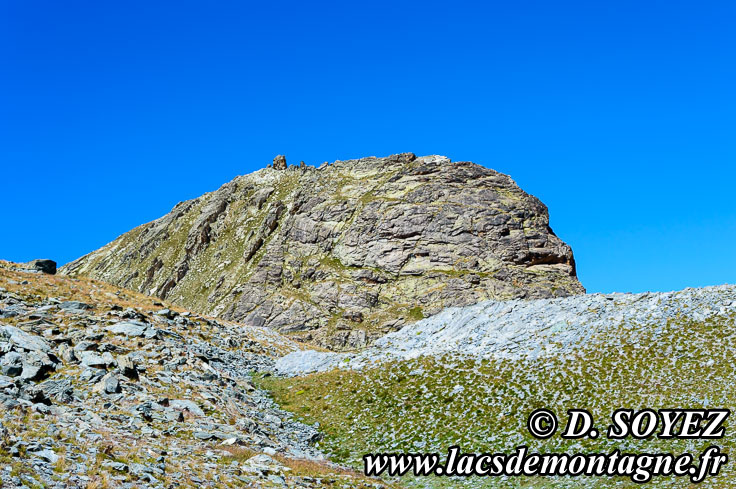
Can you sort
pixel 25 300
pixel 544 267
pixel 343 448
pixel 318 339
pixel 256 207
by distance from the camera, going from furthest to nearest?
1. pixel 256 207
2. pixel 544 267
3. pixel 318 339
4. pixel 25 300
5. pixel 343 448

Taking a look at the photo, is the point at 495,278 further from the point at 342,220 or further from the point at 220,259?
the point at 220,259

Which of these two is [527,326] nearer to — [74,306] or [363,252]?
[74,306]

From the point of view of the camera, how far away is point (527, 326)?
140ft

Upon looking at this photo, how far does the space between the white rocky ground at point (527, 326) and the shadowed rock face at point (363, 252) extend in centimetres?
8130

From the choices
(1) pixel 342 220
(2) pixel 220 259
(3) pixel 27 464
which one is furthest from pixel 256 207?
(3) pixel 27 464

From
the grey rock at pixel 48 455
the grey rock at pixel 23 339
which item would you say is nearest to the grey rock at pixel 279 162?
the grey rock at pixel 23 339

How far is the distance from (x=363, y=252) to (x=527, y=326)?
108 m

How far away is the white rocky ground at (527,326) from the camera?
38.2 meters

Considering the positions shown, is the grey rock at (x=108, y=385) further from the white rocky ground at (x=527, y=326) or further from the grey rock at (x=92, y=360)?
the white rocky ground at (x=527, y=326)

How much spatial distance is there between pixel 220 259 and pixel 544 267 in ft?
312

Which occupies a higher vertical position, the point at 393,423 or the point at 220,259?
the point at 220,259

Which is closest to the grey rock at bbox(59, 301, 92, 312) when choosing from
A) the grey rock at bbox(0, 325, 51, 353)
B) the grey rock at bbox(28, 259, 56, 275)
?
the grey rock at bbox(0, 325, 51, 353)

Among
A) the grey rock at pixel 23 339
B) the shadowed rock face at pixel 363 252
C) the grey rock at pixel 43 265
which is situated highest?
the shadowed rock face at pixel 363 252

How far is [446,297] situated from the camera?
443ft
